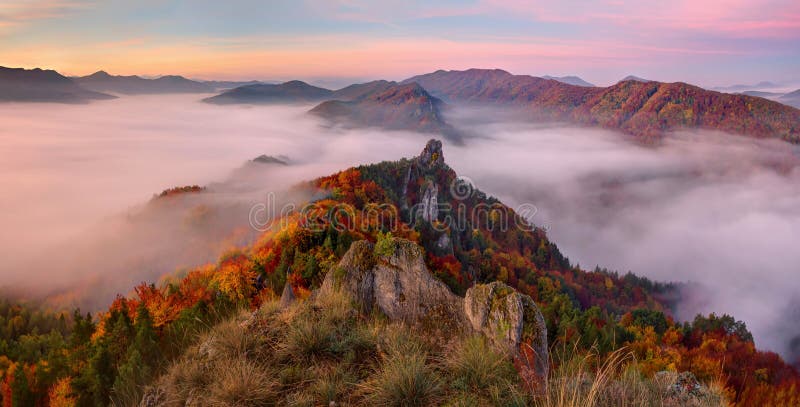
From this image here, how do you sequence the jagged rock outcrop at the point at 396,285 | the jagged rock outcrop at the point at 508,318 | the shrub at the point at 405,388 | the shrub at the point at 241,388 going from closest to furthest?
the shrub at the point at 405,388 → the shrub at the point at 241,388 → the jagged rock outcrop at the point at 508,318 → the jagged rock outcrop at the point at 396,285

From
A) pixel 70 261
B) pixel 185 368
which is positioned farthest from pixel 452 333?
pixel 70 261

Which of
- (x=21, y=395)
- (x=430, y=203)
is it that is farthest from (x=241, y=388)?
(x=430, y=203)

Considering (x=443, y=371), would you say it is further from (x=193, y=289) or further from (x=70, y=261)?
(x=70, y=261)

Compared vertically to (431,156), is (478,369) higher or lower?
higher

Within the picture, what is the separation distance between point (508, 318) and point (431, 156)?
499ft

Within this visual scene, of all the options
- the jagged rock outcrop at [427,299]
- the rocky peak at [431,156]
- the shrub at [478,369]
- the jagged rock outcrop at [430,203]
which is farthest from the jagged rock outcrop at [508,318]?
the rocky peak at [431,156]

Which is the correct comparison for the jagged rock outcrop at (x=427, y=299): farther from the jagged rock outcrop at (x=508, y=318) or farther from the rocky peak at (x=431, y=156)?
the rocky peak at (x=431, y=156)

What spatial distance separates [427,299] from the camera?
433 inches

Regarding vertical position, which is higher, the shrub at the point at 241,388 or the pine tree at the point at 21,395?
the shrub at the point at 241,388

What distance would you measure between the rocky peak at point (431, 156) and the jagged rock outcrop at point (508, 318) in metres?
144

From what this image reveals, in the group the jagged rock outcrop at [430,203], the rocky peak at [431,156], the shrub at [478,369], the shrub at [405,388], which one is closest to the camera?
the shrub at [405,388]

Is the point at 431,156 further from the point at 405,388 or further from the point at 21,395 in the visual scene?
the point at 405,388

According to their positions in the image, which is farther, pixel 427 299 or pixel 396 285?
pixel 396 285

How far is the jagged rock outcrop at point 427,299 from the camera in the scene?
8.75 meters
